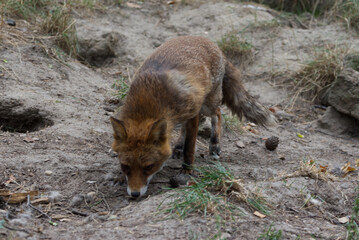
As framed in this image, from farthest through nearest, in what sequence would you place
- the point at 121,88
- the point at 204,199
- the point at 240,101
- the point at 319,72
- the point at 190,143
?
the point at 319,72 → the point at 121,88 → the point at 240,101 → the point at 190,143 → the point at 204,199

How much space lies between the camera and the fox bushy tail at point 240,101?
20.9 ft

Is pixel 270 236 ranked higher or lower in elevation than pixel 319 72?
higher

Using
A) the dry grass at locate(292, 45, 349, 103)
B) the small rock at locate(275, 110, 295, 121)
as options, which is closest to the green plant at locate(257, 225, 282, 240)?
the small rock at locate(275, 110, 295, 121)

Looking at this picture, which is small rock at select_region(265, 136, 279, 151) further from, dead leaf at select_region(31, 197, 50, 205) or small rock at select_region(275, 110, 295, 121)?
dead leaf at select_region(31, 197, 50, 205)

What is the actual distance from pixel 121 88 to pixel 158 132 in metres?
3.35

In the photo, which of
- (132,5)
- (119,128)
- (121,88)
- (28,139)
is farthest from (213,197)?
(132,5)

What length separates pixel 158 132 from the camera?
4227mm

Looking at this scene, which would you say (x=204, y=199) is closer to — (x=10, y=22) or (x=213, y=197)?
(x=213, y=197)

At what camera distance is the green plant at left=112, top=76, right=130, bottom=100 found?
274 inches

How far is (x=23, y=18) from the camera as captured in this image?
8414mm

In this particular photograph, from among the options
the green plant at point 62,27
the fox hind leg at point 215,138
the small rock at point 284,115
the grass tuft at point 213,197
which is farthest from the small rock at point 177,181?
the green plant at point 62,27

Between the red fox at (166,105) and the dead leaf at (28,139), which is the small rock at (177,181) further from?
the dead leaf at (28,139)

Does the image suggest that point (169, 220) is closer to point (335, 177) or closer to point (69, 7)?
point (335, 177)

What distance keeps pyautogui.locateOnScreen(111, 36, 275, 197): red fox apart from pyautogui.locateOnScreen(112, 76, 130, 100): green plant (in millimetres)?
1376
